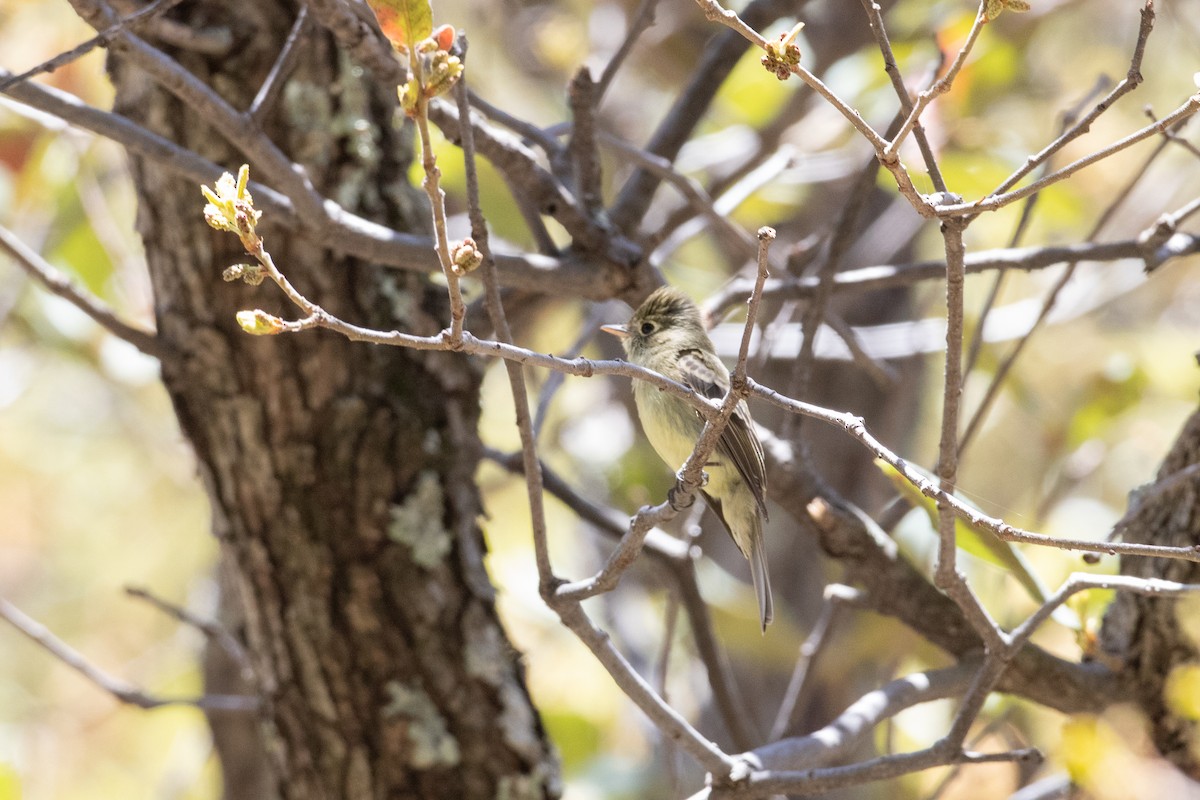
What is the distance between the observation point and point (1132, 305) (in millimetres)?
6805

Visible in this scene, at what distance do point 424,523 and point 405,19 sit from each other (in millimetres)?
1633

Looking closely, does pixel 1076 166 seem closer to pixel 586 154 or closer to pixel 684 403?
pixel 586 154

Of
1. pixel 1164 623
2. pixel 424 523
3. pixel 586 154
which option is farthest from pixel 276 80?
pixel 1164 623

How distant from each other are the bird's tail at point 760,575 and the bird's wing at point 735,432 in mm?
220

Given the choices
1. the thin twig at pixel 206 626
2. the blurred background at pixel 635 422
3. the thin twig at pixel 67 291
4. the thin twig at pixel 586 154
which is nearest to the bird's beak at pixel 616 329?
the blurred background at pixel 635 422

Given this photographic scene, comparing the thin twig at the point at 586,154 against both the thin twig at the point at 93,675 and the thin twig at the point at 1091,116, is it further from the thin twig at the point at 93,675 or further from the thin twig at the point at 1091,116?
the thin twig at the point at 93,675

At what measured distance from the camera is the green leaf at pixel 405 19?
1.29 meters

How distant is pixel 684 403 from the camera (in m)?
2.92

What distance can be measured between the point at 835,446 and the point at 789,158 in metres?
2.00

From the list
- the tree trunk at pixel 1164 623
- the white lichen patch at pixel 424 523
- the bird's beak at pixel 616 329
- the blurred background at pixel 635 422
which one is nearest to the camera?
the tree trunk at pixel 1164 623

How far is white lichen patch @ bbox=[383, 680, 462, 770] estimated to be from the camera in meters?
2.65

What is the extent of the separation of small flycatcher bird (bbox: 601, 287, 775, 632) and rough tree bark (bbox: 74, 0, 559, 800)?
62cm

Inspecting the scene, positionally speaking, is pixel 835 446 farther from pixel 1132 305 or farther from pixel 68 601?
pixel 68 601

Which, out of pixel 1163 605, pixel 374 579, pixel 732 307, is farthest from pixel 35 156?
pixel 1163 605
